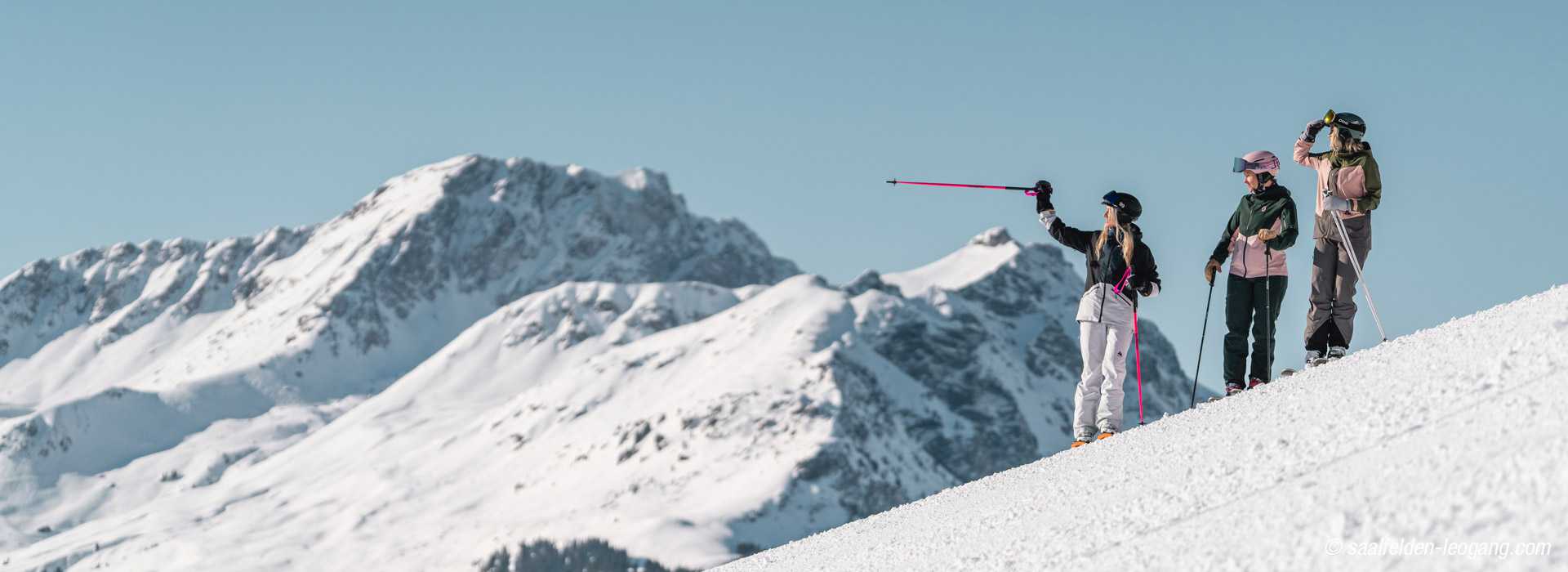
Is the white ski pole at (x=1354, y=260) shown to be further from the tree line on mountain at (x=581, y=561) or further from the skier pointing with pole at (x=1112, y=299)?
the tree line on mountain at (x=581, y=561)

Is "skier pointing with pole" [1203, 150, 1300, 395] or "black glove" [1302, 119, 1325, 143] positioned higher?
"black glove" [1302, 119, 1325, 143]

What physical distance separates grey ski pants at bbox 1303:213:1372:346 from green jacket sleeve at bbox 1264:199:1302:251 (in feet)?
2.18

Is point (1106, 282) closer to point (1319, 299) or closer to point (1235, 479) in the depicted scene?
point (1319, 299)

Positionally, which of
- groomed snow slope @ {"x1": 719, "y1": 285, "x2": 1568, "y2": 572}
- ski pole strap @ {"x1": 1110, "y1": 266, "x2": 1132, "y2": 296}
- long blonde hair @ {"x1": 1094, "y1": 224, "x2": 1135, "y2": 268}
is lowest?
groomed snow slope @ {"x1": 719, "y1": 285, "x2": 1568, "y2": 572}

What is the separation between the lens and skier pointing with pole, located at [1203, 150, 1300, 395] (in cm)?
1511

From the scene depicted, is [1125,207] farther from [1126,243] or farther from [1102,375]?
[1102,375]

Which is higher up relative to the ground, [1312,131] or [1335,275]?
[1312,131]

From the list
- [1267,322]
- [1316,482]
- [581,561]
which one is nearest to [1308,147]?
[1267,322]

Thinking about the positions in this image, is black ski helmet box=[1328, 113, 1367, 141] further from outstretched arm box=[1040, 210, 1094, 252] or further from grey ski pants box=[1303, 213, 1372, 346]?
outstretched arm box=[1040, 210, 1094, 252]

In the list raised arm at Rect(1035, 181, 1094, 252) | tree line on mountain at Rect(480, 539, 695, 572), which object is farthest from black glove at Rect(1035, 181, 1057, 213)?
tree line on mountain at Rect(480, 539, 695, 572)

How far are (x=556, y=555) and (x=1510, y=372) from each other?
627 ft

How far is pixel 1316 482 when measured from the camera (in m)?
8.63

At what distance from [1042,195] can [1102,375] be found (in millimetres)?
2078

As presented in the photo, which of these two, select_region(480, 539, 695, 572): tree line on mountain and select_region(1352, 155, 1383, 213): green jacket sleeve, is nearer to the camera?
select_region(1352, 155, 1383, 213): green jacket sleeve
